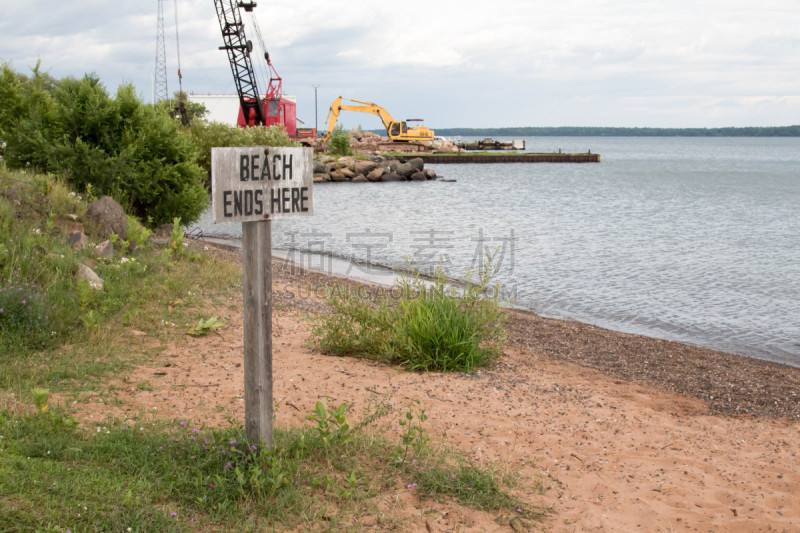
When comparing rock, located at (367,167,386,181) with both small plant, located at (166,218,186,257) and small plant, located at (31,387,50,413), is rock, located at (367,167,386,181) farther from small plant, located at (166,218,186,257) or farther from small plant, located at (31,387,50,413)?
small plant, located at (31,387,50,413)

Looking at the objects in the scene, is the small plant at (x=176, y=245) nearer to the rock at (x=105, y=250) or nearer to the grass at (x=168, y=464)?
the rock at (x=105, y=250)

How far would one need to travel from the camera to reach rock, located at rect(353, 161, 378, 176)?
50938 millimetres

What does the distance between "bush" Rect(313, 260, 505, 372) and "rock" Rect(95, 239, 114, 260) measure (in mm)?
3240

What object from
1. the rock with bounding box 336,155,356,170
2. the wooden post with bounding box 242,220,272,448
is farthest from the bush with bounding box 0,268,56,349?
the rock with bounding box 336,155,356,170

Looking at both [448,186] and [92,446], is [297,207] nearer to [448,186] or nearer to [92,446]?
[92,446]

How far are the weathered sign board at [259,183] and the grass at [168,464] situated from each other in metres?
1.39

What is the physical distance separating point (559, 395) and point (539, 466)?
189 cm

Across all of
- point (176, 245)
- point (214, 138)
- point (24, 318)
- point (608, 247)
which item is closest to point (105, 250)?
point (176, 245)

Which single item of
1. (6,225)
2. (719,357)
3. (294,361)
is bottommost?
(719,357)

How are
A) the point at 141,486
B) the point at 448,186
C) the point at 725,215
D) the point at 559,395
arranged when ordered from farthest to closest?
the point at 448,186
the point at 725,215
the point at 559,395
the point at 141,486

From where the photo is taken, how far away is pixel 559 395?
6.55m

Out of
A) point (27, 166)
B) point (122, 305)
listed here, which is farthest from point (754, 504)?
point (27, 166)

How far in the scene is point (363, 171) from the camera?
51.1 metres

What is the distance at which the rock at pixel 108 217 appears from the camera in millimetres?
9797
